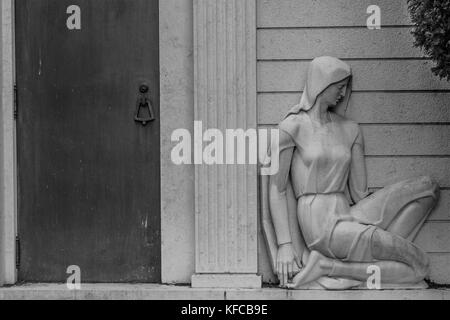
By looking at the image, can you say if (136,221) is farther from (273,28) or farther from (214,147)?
(273,28)

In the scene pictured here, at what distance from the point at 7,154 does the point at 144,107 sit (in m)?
1.29

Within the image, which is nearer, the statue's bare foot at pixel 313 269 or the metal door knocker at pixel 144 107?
the statue's bare foot at pixel 313 269

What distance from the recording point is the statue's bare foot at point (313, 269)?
827 centimetres

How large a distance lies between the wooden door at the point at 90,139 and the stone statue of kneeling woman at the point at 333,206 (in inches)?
45.1

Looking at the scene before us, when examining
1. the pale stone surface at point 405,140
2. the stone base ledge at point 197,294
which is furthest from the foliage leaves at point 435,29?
the stone base ledge at point 197,294

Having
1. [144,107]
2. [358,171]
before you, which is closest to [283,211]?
[358,171]

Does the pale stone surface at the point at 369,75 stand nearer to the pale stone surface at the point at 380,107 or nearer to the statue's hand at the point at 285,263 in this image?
the pale stone surface at the point at 380,107

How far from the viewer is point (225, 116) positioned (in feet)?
27.6

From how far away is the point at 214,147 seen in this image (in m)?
8.41

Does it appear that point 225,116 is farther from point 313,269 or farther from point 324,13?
point 313,269

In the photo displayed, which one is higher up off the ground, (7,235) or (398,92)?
(398,92)

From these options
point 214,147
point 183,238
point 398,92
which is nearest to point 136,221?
point 183,238

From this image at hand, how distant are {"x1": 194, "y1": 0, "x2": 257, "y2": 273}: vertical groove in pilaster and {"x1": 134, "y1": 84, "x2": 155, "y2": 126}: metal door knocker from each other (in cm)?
43

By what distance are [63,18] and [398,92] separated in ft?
9.94
